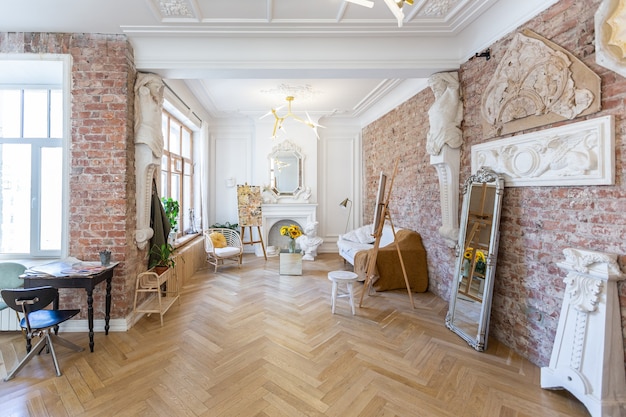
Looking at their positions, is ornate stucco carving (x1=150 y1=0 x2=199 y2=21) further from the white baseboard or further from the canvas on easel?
the canvas on easel

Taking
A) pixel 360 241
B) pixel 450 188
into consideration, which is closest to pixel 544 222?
pixel 450 188

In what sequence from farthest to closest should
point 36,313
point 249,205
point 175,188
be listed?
point 249,205, point 175,188, point 36,313

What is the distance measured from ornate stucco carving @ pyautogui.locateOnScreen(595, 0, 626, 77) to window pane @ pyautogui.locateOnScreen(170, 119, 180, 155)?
5.63 meters

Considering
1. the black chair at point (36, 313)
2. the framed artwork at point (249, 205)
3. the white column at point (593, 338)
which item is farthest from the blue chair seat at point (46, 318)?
the white column at point (593, 338)

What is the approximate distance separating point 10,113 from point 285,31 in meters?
3.55

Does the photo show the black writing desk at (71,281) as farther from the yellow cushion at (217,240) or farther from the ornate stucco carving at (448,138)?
the ornate stucco carving at (448,138)

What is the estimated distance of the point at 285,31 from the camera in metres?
3.05

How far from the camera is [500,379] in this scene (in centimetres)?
221

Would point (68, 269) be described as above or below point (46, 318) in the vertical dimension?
above

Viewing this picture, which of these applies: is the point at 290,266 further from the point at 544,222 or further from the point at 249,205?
the point at 544,222

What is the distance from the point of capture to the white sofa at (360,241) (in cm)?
512

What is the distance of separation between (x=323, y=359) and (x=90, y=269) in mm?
2461

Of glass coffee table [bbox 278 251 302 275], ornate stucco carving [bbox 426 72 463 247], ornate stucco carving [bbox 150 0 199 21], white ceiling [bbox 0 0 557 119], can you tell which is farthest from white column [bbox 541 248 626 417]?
ornate stucco carving [bbox 150 0 199 21]

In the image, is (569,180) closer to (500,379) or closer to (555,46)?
(555,46)
